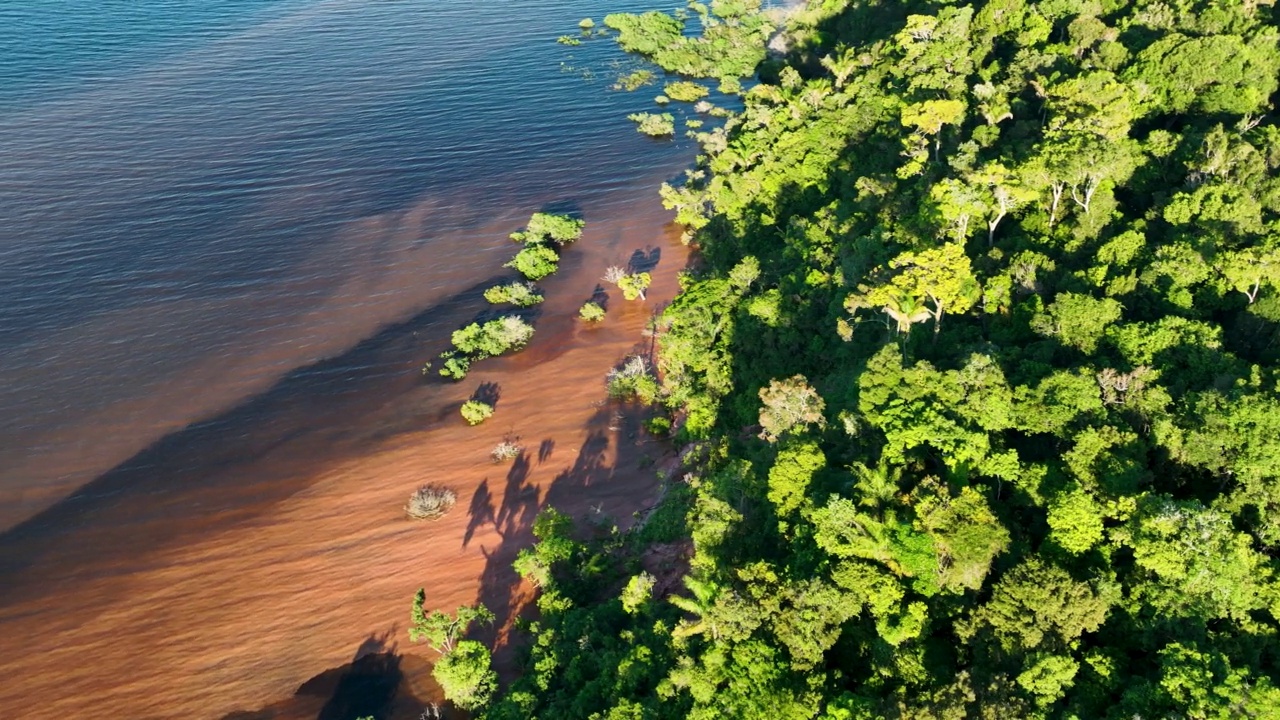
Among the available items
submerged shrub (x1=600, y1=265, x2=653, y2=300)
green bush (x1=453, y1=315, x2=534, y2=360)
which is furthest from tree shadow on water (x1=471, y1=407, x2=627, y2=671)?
submerged shrub (x1=600, y1=265, x2=653, y2=300)

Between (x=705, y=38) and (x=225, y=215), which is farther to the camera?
(x=705, y=38)

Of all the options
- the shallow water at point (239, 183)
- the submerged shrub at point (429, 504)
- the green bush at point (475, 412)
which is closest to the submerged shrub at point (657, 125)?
the shallow water at point (239, 183)

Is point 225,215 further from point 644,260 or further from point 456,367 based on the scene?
point 644,260

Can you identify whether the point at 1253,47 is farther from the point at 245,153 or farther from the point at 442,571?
the point at 245,153

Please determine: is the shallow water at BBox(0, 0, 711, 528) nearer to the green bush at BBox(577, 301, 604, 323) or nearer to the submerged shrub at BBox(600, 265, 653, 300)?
the green bush at BBox(577, 301, 604, 323)

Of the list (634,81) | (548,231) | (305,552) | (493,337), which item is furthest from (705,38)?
(305,552)

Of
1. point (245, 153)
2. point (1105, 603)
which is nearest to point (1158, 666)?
point (1105, 603)
